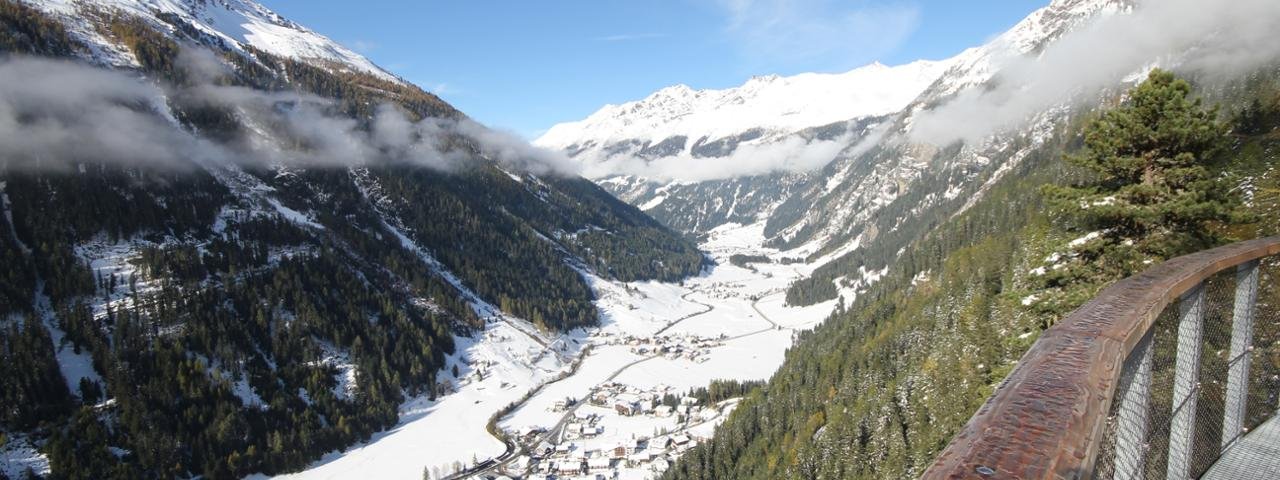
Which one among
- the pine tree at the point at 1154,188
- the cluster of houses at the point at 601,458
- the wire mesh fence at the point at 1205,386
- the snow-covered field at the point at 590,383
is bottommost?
the snow-covered field at the point at 590,383

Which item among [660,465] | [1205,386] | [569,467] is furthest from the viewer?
[660,465]

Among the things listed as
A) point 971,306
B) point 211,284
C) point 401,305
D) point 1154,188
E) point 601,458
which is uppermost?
point 1154,188

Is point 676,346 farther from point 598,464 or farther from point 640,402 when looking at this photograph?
point 598,464

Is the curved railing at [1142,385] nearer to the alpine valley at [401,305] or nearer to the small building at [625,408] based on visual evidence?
the alpine valley at [401,305]

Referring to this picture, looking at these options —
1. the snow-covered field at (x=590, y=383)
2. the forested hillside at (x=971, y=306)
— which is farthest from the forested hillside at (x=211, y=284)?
the forested hillside at (x=971, y=306)

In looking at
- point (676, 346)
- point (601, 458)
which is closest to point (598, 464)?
point (601, 458)

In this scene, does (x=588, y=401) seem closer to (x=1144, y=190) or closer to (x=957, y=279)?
(x=957, y=279)

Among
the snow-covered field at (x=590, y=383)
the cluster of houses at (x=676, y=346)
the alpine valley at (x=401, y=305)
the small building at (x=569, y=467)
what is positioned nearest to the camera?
the alpine valley at (x=401, y=305)
